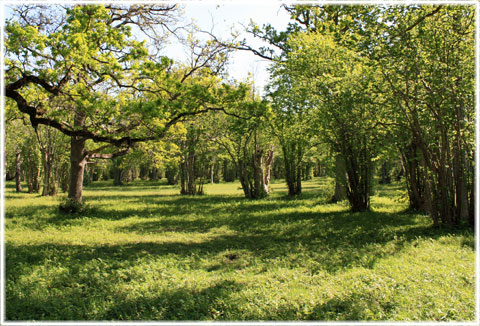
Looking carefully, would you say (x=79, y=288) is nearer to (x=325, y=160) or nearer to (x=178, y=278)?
(x=178, y=278)

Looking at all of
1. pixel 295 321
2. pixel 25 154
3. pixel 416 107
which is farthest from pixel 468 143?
pixel 25 154

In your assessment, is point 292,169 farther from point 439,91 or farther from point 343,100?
point 439,91

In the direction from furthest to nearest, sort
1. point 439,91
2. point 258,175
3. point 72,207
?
point 258,175 → point 72,207 → point 439,91

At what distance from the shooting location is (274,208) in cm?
1752

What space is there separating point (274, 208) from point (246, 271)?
10.4m

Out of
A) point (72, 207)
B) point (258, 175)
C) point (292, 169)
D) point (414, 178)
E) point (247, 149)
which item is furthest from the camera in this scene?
point (247, 149)

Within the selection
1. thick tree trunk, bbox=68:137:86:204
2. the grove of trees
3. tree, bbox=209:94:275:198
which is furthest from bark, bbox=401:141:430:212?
thick tree trunk, bbox=68:137:86:204

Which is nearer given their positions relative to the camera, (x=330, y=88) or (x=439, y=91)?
(x=439, y=91)

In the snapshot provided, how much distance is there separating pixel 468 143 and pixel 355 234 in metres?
4.17

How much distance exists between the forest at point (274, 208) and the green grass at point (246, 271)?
0.04 metres

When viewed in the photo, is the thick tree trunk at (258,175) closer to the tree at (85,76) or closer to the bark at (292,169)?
the bark at (292,169)

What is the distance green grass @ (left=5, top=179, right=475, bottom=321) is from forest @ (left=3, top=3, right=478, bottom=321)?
41 mm

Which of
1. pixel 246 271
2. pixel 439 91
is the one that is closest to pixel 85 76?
pixel 246 271

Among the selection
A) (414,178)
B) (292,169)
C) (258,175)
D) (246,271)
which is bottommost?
(246,271)
